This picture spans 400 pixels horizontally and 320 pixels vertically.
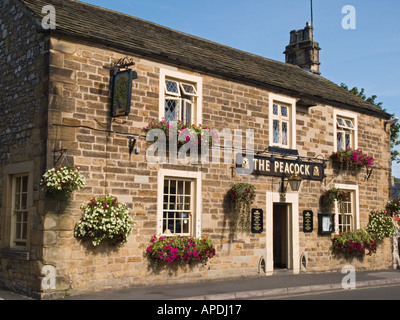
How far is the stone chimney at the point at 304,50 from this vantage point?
21453 mm

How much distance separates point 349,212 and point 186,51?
8.17 m

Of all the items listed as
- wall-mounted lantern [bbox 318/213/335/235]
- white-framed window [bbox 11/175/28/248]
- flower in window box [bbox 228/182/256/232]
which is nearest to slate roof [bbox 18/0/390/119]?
flower in window box [bbox 228/182/256/232]

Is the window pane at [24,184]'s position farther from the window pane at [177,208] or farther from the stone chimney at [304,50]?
the stone chimney at [304,50]

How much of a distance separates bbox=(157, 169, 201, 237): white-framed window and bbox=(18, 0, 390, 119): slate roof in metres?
2.97

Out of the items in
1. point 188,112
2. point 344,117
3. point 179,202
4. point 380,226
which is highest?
point 344,117

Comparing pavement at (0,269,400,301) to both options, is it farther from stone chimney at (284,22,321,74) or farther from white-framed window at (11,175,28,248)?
stone chimney at (284,22,321,74)

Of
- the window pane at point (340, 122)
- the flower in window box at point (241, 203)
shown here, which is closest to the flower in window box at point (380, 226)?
the window pane at point (340, 122)

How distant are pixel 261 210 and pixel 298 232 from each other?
1.71 meters

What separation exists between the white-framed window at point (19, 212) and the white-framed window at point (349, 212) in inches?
407

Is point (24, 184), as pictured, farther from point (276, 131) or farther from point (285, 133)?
point (285, 133)

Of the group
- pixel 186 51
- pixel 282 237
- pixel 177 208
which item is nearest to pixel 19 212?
pixel 177 208

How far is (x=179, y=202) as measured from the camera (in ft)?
42.4

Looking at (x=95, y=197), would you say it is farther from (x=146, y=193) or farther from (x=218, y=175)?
(x=218, y=175)

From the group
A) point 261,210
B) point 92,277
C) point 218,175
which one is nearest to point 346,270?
point 261,210
